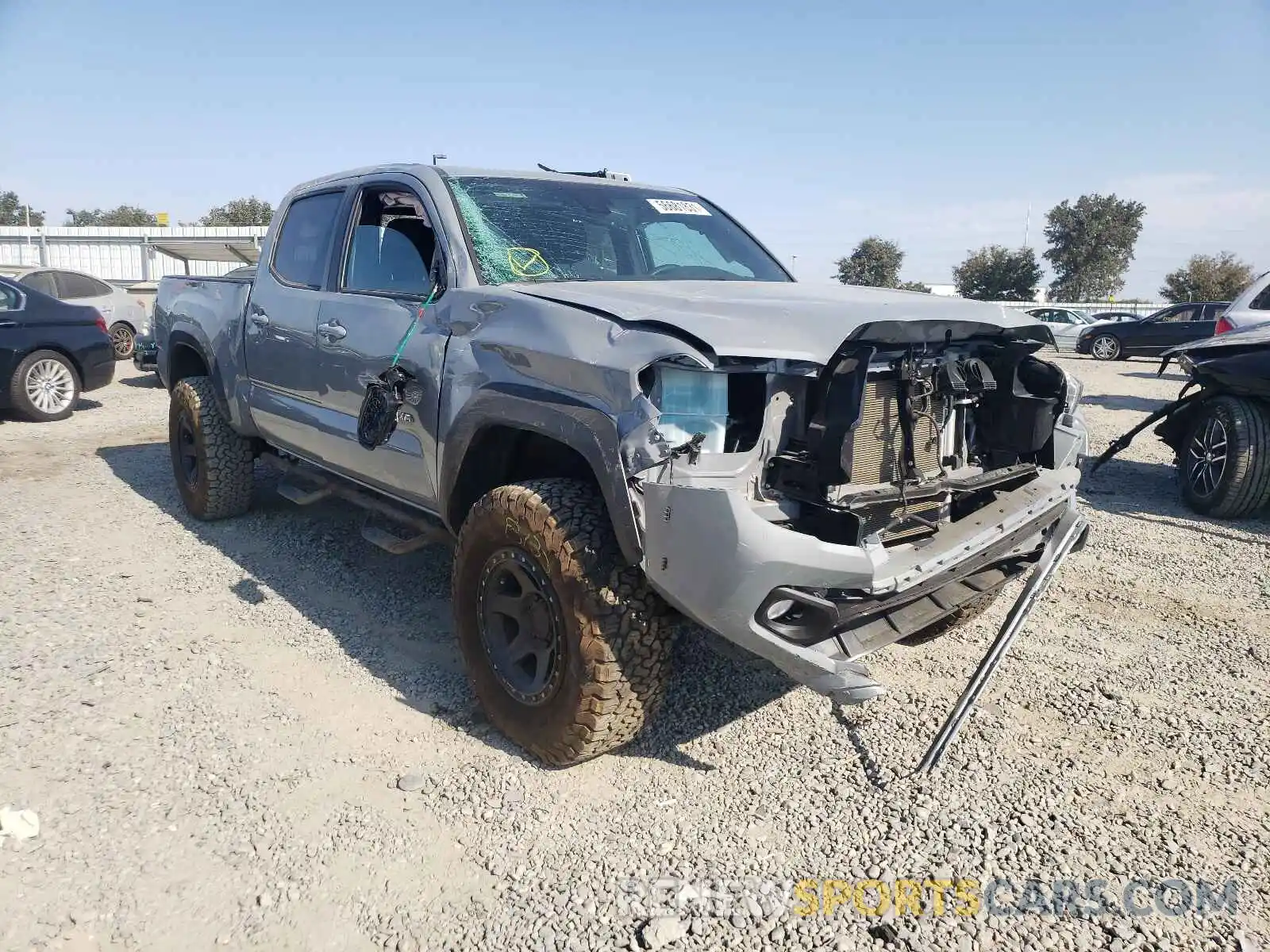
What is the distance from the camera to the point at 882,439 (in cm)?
270

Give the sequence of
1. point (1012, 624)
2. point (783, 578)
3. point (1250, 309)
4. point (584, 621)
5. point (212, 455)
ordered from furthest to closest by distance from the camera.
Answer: point (1250, 309) → point (212, 455) → point (1012, 624) → point (584, 621) → point (783, 578)

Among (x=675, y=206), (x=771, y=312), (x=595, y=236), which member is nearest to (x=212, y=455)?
(x=595, y=236)

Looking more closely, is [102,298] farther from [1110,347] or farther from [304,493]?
[1110,347]

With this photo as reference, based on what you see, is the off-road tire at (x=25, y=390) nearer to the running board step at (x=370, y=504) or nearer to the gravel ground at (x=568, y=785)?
the running board step at (x=370, y=504)

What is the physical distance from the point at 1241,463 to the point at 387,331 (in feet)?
18.0

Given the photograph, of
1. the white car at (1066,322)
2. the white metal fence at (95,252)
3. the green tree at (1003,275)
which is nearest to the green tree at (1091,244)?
the green tree at (1003,275)

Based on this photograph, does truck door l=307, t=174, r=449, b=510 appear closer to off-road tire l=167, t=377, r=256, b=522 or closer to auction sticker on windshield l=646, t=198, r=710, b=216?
auction sticker on windshield l=646, t=198, r=710, b=216

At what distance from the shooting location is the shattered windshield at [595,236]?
133 inches

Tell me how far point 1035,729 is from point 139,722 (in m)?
3.25

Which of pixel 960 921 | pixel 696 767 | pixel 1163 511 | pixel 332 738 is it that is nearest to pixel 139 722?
pixel 332 738

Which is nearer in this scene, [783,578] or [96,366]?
[783,578]

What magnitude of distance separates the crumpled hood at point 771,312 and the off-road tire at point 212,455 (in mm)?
3028

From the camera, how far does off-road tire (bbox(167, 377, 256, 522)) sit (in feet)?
17.4

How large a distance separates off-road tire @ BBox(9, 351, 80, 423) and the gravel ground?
608cm
